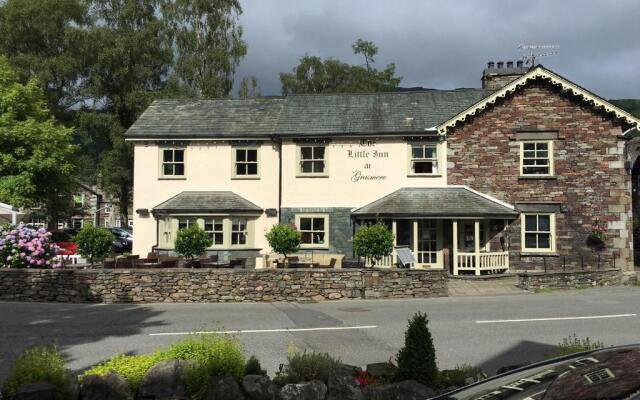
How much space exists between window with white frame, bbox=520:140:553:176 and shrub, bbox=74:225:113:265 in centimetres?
1708

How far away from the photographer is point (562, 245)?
22.5 m

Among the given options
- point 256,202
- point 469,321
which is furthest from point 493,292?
point 256,202

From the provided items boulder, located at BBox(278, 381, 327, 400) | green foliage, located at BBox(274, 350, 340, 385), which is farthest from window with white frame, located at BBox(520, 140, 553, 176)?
boulder, located at BBox(278, 381, 327, 400)

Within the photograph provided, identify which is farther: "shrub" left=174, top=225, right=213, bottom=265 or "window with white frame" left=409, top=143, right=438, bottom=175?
"window with white frame" left=409, top=143, right=438, bottom=175

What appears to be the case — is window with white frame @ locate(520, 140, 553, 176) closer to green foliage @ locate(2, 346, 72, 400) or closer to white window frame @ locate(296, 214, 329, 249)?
white window frame @ locate(296, 214, 329, 249)

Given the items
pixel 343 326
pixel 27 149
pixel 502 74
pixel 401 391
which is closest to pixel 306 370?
pixel 401 391

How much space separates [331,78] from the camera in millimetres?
56000

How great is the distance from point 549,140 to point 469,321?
13.7m

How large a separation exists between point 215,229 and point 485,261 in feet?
39.0

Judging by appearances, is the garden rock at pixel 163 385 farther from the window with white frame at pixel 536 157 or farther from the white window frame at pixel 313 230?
the window with white frame at pixel 536 157

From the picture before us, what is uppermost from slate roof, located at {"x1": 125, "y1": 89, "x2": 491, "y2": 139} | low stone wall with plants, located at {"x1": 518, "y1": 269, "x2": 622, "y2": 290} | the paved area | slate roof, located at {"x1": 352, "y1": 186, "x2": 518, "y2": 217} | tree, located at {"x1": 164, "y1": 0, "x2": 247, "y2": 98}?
tree, located at {"x1": 164, "y1": 0, "x2": 247, "y2": 98}

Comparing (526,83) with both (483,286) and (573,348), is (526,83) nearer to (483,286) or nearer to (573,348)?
(483,286)

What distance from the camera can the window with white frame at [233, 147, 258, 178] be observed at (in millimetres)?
25406

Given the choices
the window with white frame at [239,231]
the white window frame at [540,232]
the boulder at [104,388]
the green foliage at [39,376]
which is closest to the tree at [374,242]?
the white window frame at [540,232]
